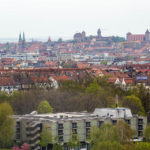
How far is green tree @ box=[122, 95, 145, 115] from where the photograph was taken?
1736 inches

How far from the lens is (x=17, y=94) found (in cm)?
4928

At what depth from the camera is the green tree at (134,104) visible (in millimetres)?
44094

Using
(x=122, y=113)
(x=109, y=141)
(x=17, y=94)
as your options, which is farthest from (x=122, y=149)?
(x=17, y=94)

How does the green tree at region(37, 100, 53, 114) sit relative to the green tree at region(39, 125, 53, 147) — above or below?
above

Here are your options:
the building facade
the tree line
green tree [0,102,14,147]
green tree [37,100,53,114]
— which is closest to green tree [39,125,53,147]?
the building facade

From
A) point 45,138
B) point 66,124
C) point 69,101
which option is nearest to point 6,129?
point 45,138

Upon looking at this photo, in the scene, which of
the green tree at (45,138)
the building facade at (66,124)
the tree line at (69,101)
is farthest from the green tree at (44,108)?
the green tree at (45,138)

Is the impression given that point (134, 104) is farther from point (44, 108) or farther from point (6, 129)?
point (6, 129)

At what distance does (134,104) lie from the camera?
4462cm

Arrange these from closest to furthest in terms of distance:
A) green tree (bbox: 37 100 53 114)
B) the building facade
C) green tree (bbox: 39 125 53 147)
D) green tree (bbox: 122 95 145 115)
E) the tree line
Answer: green tree (bbox: 39 125 53 147), the building facade, green tree (bbox: 37 100 53 114), green tree (bbox: 122 95 145 115), the tree line

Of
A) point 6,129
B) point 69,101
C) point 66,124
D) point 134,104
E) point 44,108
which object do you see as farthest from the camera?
point 69,101

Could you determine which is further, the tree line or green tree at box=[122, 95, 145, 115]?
the tree line

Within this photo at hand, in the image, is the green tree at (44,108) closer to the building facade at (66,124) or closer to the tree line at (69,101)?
the tree line at (69,101)

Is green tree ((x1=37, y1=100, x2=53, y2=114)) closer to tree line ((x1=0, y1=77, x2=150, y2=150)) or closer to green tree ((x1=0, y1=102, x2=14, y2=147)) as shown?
tree line ((x1=0, y1=77, x2=150, y2=150))
